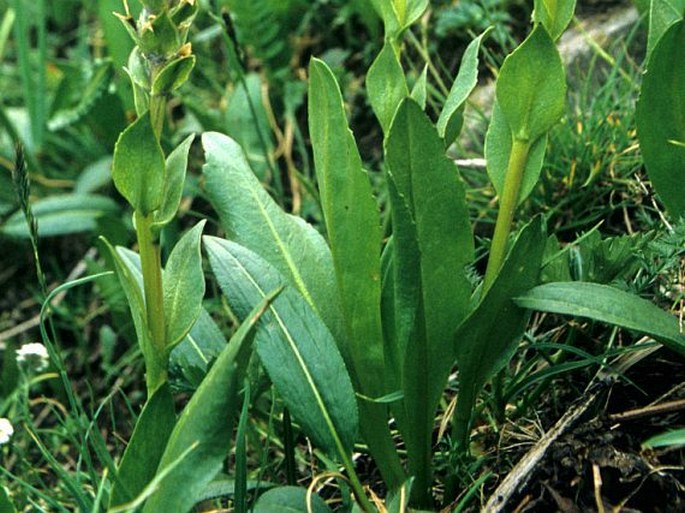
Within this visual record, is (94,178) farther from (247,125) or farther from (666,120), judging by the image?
(666,120)

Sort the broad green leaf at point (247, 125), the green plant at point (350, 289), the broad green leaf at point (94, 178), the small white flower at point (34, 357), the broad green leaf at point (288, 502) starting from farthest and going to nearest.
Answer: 1. the broad green leaf at point (94, 178)
2. the broad green leaf at point (247, 125)
3. the small white flower at point (34, 357)
4. the broad green leaf at point (288, 502)
5. the green plant at point (350, 289)

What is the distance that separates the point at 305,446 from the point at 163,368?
2.14ft

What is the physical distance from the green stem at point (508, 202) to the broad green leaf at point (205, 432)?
428 millimetres

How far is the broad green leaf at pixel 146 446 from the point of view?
142cm

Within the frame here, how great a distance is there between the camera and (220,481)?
1.66 m

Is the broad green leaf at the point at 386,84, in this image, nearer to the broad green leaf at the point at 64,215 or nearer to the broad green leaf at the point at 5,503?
the broad green leaf at the point at 5,503

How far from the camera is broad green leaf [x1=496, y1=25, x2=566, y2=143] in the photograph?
1.42m

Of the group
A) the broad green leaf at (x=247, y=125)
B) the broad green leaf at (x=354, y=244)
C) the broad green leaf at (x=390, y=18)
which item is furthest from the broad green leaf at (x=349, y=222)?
the broad green leaf at (x=247, y=125)

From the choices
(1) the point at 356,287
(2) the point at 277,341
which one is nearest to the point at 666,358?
(1) the point at 356,287

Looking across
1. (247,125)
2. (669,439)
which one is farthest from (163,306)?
(247,125)

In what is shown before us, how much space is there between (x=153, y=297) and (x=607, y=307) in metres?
0.67

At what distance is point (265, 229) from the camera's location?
1.72 m

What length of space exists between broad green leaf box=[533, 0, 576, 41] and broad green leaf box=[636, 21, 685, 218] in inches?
6.3

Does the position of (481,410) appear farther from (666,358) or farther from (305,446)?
(305,446)
